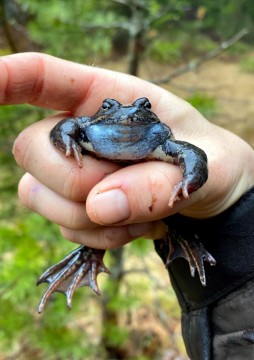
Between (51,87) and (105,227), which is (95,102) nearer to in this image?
(51,87)

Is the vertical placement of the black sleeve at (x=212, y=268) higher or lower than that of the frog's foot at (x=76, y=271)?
higher

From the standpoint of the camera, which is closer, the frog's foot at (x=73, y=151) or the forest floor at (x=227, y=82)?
the frog's foot at (x=73, y=151)

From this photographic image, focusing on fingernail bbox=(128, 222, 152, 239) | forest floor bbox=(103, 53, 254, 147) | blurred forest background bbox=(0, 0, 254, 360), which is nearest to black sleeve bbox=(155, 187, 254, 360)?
fingernail bbox=(128, 222, 152, 239)

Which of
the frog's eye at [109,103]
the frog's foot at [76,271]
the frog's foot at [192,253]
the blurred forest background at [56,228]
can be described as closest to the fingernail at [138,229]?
the frog's foot at [192,253]

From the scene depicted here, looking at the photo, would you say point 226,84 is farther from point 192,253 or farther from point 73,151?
point 73,151

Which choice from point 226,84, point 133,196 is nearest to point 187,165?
point 133,196

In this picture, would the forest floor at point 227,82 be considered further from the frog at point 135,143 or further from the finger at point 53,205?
the frog at point 135,143
